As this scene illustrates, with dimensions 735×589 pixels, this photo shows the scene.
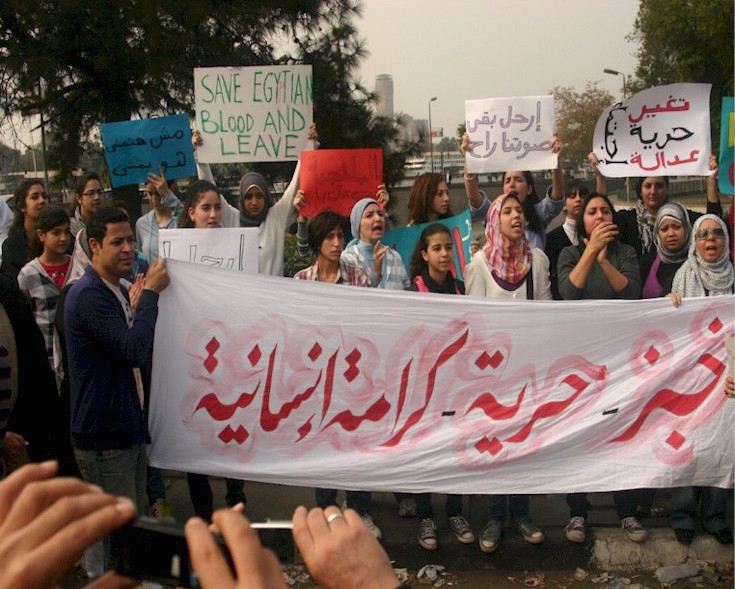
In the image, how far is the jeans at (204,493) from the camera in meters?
4.78

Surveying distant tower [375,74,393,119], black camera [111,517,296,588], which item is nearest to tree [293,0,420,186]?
distant tower [375,74,393,119]

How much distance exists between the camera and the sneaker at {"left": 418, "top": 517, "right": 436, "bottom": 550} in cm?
454

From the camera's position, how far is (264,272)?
5309 millimetres

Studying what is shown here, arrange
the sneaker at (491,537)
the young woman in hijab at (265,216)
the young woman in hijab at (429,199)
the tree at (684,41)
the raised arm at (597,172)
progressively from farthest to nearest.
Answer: the tree at (684,41) < the raised arm at (597,172) < the young woman in hijab at (429,199) < the young woman in hijab at (265,216) < the sneaker at (491,537)

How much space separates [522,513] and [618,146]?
7.79ft

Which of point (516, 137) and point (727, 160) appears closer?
point (727, 160)

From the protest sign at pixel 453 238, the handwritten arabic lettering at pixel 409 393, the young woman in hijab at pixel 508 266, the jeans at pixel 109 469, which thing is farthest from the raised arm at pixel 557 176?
the jeans at pixel 109 469

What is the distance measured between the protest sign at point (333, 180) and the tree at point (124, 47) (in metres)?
7.04

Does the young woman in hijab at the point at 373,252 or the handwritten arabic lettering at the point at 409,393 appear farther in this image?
the young woman in hijab at the point at 373,252

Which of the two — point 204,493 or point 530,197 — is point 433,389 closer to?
point 204,493

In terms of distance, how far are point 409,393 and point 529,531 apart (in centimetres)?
93

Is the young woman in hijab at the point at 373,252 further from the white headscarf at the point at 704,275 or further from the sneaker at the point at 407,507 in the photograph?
the white headscarf at the point at 704,275

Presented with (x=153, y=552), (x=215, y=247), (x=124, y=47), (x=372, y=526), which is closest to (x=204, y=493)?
(x=372, y=526)

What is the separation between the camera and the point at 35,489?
2.83 feet
